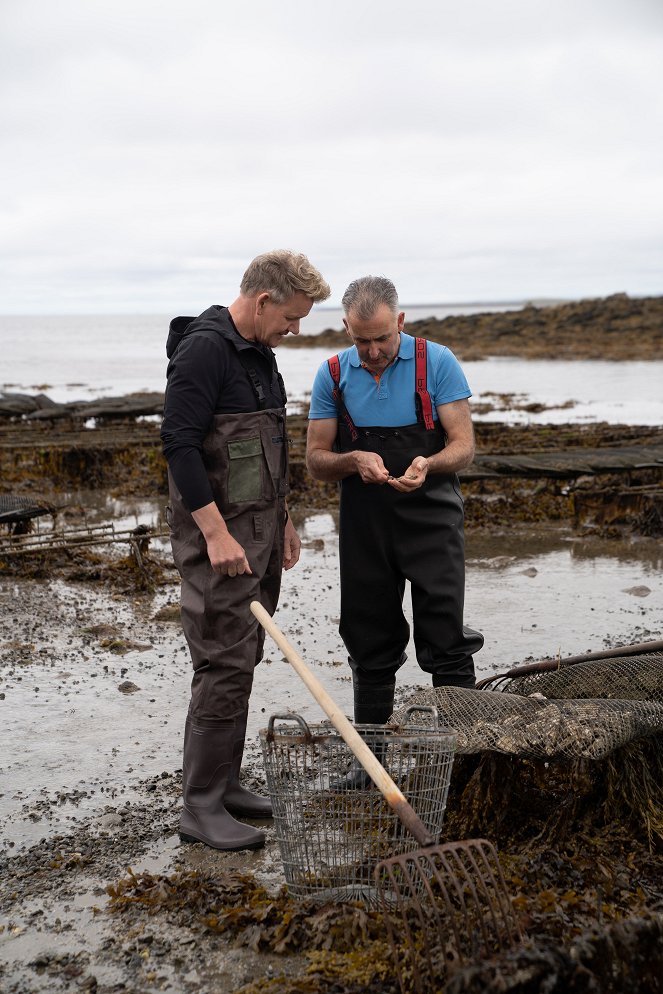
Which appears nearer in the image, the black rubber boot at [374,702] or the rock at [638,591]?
the black rubber boot at [374,702]

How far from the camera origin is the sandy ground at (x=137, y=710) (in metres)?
3.25

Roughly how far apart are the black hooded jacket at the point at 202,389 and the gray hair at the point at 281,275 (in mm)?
202

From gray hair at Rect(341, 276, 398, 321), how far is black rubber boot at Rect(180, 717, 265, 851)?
64.8 inches

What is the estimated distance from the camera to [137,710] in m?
5.50

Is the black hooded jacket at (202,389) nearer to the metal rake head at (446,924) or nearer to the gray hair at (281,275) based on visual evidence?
the gray hair at (281,275)

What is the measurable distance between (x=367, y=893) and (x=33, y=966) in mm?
1067

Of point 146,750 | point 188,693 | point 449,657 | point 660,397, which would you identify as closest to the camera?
point 449,657

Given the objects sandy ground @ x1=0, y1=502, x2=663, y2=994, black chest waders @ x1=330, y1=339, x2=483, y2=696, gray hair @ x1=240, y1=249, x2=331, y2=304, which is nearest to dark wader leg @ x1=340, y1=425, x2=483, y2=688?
black chest waders @ x1=330, y1=339, x2=483, y2=696

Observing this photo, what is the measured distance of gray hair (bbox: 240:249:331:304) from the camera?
375 centimetres

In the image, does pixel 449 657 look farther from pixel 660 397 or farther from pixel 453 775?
pixel 660 397

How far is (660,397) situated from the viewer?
2628cm

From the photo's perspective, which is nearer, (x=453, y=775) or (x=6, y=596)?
(x=453, y=775)

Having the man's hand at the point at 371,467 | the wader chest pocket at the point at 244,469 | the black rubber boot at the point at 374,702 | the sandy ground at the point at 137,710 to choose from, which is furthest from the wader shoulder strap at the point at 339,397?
the sandy ground at the point at 137,710

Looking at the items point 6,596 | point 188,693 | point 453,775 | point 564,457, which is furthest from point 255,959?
point 564,457
